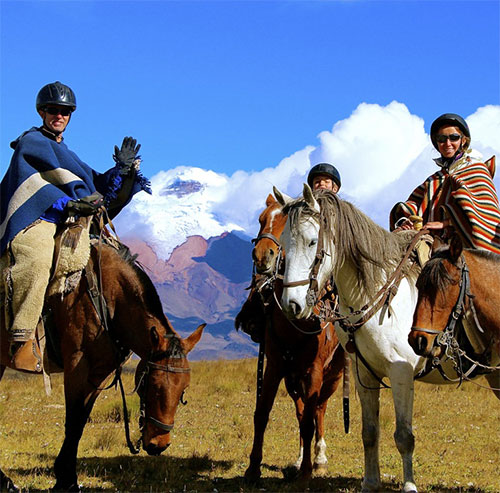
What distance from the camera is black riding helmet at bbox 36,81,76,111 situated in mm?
5867

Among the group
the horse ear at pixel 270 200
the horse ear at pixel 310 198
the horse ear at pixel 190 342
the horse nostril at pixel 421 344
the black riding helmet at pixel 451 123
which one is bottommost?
the horse ear at pixel 190 342

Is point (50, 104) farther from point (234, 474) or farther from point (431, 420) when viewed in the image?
point (431, 420)

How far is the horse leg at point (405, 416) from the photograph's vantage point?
4.87m

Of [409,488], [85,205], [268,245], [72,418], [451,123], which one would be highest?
[451,123]

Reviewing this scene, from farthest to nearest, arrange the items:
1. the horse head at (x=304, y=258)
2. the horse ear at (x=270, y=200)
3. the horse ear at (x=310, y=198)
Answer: the horse ear at (x=270, y=200), the horse ear at (x=310, y=198), the horse head at (x=304, y=258)

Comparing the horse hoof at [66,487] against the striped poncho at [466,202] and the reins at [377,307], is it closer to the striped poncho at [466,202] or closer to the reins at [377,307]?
the reins at [377,307]

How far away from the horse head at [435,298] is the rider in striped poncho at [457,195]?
809 mm

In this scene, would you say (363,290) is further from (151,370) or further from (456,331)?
(151,370)

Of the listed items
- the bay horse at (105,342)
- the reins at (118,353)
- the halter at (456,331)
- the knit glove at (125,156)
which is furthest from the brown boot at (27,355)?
the halter at (456,331)

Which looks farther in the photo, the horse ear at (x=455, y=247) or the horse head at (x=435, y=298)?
the horse ear at (x=455, y=247)

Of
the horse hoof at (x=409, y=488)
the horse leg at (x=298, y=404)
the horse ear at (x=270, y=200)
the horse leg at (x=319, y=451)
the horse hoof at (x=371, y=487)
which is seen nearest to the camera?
the horse hoof at (x=409, y=488)

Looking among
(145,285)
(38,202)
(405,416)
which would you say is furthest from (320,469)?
(38,202)

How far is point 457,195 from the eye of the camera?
5516mm

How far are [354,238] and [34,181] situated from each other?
3.05 m
